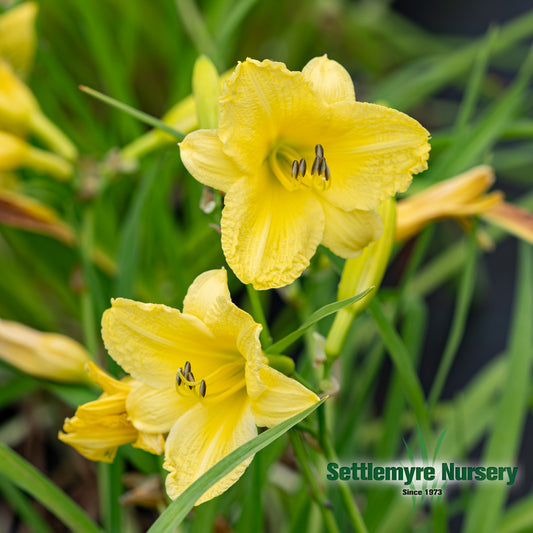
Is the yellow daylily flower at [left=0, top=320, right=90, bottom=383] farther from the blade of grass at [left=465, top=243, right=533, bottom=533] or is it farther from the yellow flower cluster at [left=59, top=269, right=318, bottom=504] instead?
the blade of grass at [left=465, top=243, right=533, bottom=533]

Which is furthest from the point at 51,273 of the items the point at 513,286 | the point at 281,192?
the point at 513,286

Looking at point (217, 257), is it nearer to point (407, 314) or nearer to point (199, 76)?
point (407, 314)

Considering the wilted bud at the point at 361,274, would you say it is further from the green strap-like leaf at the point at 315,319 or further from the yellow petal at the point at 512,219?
the yellow petal at the point at 512,219

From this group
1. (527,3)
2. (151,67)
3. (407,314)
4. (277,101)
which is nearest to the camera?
(277,101)

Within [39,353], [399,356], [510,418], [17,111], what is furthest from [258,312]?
[17,111]

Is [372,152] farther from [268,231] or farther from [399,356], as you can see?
[399,356]
